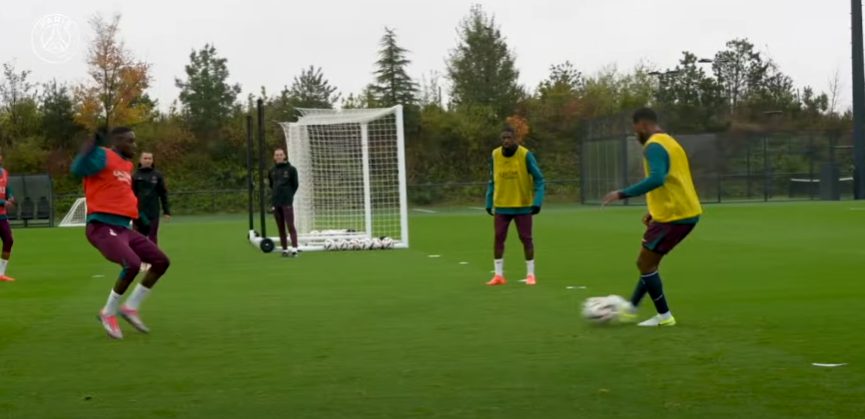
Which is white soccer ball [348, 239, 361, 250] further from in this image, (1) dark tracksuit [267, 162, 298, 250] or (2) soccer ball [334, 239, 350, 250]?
(1) dark tracksuit [267, 162, 298, 250]

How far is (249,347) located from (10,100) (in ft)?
172

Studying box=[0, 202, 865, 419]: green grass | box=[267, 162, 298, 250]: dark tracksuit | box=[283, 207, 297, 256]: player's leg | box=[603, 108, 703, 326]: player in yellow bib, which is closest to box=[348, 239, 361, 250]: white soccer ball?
box=[283, 207, 297, 256]: player's leg

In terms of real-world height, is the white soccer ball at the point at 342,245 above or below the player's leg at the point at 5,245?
below

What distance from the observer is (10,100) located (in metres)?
58.1

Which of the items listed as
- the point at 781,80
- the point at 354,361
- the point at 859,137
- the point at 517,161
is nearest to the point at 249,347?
the point at 354,361

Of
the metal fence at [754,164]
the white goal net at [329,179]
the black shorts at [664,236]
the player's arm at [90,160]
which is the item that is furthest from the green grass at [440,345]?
the metal fence at [754,164]

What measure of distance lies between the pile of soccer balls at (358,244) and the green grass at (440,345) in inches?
172

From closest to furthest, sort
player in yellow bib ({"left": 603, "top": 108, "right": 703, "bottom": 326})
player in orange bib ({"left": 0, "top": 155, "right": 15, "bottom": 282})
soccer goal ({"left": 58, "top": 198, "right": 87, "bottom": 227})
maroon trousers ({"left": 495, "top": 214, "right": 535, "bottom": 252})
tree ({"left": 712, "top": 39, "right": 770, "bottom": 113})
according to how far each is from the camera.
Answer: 1. player in yellow bib ({"left": 603, "top": 108, "right": 703, "bottom": 326})
2. maroon trousers ({"left": 495, "top": 214, "right": 535, "bottom": 252})
3. player in orange bib ({"left": 0, "top": 155, "right": 15, "bottom": 282})
4. soccer goal ({"left": 58, "top": 198, "right": 87, "bottom": 227})
5. tree ({"left": 712, "top": 39, "right": 770, "bottom": 113})

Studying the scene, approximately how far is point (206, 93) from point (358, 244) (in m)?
43.0

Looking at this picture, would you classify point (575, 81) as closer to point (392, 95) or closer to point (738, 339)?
point (392, 95)

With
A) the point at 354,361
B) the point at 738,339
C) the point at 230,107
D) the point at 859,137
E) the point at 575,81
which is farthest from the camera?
the point at 575,81

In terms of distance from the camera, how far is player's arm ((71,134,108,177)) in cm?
1031

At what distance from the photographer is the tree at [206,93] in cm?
6253

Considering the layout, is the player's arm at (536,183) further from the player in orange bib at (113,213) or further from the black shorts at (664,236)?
the player in orange bib at (113,213)
